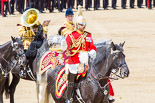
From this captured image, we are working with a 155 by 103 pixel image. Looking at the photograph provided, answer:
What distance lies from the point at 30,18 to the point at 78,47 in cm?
296

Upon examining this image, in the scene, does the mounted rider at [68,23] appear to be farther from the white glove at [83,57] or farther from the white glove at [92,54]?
the white glove at [92,54]

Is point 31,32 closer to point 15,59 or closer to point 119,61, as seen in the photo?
point 15,59

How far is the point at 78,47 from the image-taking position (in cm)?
925

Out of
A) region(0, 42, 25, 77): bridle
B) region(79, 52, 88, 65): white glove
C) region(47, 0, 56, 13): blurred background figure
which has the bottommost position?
region(0, 42, 25, 77): bridle

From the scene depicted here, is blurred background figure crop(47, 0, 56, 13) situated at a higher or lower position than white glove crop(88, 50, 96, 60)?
higher

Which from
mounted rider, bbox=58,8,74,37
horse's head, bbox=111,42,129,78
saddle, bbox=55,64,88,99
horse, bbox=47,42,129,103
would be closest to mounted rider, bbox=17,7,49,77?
mounted rider, bbox=58,8,74,37

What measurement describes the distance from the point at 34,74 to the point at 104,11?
72.5ft

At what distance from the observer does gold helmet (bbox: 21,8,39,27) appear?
11.9 meters

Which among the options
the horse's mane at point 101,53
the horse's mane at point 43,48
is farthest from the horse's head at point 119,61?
the horse's mane at point 43,48

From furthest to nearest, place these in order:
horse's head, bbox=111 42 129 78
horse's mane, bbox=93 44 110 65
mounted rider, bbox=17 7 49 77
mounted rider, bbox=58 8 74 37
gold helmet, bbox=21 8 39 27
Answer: gold helmet, bbox=21 8 39 27 < mounted rider, bbox=17 7 49 77 < mounted rider, bbox=58 8 74 37 < horse's mane, bbox=93 44 110 65 < horse's head, bbox=111 42 129 78

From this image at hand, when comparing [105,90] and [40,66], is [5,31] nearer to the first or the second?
[40,66]

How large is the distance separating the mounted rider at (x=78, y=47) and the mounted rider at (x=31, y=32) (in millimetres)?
2405

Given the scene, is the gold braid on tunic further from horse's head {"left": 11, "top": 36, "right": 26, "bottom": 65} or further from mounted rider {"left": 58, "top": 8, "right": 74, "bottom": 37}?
horse's head {"left": 11, "top": 36, "right": 26, "bottom": 65}

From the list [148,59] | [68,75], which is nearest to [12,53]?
[68,75]
